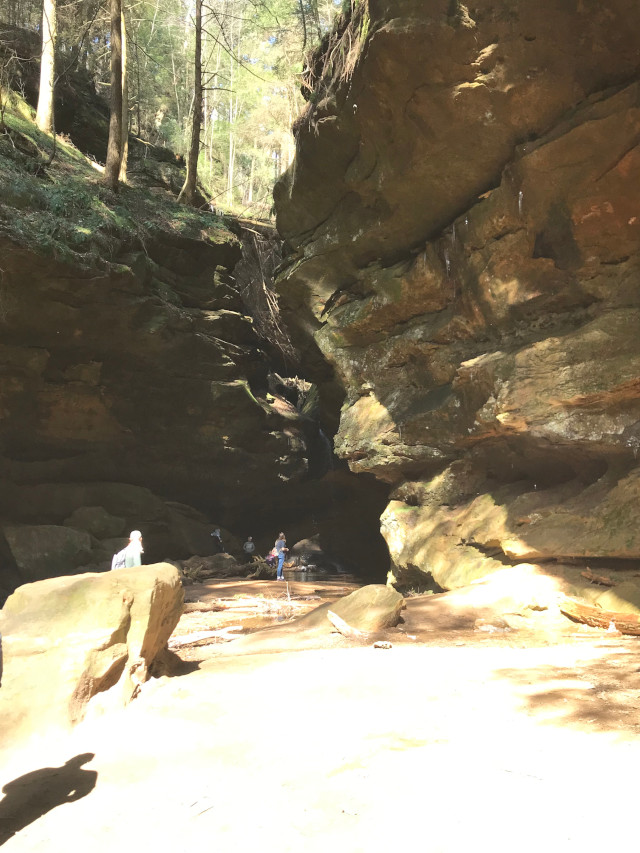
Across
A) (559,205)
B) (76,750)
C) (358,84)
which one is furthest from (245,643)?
(358,84)

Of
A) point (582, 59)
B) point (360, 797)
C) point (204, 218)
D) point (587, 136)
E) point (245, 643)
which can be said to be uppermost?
point (204, 218)

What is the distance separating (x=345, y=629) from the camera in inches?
268

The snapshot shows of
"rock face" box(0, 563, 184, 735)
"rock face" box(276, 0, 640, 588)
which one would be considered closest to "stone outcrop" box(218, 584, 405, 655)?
"rock face" box(0, 563, 184, 735)

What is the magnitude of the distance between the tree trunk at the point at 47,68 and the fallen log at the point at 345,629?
15.8m

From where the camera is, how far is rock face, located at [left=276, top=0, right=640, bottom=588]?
7.82m

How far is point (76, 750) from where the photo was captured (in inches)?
142

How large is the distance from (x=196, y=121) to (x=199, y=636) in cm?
1327

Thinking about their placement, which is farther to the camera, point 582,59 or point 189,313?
point 189,313

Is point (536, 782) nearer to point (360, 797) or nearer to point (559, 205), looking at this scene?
point (360, 797)

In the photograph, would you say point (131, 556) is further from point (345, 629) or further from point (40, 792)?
point (40, 792)

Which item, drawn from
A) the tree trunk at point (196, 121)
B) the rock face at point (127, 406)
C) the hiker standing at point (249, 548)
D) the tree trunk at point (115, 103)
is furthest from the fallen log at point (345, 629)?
the tree trunk at point (115, 103)

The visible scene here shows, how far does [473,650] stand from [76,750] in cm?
395

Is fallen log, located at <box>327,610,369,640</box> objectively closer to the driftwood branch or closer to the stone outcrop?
the stone outcrop

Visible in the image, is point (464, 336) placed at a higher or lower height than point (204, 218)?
lower
